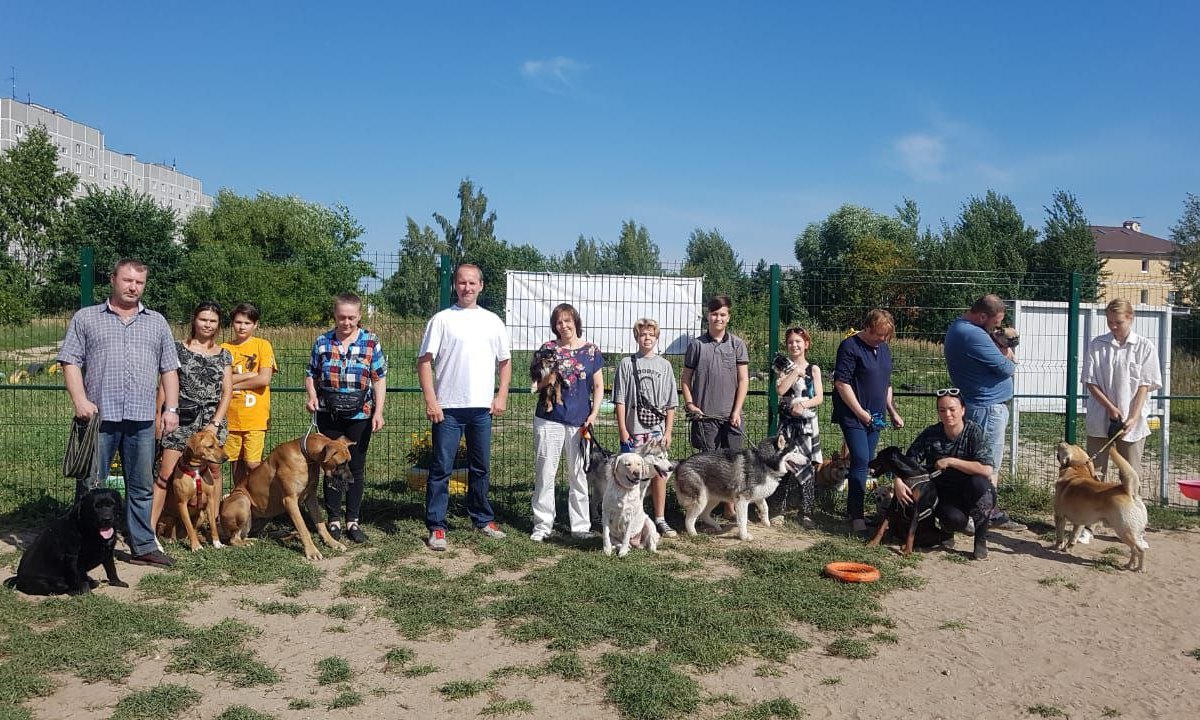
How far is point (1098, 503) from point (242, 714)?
577cm

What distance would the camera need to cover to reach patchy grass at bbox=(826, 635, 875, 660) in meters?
4.32

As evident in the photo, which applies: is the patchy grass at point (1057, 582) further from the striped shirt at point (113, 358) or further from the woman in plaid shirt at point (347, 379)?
the striped shirt at point (113, 358)

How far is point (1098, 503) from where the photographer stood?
5.96m

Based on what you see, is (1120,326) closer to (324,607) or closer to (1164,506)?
(1164,506)

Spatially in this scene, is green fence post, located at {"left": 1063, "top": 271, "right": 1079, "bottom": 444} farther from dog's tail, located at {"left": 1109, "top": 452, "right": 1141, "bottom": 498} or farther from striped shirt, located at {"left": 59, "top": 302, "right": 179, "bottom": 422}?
striped shirt, located at {"left": 59, "top": 302, "right": 179, "bottom": 422}

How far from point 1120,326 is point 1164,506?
2.36 meters

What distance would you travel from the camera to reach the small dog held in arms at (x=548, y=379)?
241 inches

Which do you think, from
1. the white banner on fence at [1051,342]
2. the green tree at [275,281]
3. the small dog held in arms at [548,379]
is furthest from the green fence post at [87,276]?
the white banner on fence at [1051,342]

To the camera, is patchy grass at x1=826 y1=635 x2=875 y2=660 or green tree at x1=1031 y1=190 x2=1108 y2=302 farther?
green tree at x1=1031 y1=190 x2=1108 y2=302

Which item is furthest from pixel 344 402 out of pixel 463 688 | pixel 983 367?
pixel 983 367

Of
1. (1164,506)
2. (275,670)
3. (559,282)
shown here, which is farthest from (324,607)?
(1164,506)

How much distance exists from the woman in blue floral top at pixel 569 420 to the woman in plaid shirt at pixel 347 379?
4.12 feet

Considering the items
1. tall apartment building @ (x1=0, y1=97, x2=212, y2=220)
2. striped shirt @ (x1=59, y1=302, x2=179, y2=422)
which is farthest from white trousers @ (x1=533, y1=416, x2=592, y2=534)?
tall apartment building @ (x1=0, y1=97, x2=212, y2=220)

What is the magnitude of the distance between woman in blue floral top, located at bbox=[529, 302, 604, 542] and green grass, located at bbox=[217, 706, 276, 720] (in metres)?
2.96
